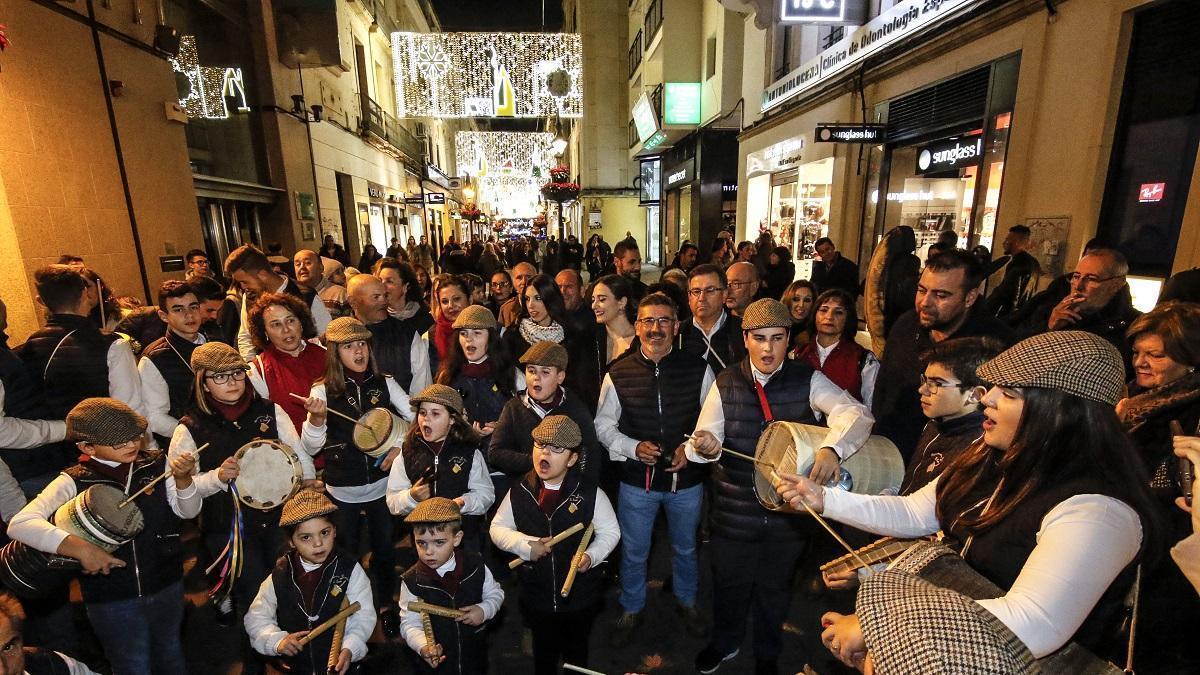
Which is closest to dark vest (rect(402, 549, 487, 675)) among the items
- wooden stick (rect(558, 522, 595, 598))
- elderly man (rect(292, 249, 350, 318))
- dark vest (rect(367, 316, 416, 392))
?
wooden stick (rect(558, 522, 595, 598))

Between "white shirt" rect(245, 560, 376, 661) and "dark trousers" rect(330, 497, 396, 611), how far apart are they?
2.30ft

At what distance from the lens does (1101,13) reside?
520 cm

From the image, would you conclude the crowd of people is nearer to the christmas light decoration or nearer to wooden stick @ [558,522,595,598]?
wooden stick @ [558,522,595,598]

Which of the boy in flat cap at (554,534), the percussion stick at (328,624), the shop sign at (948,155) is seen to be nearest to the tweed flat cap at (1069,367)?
the boy in flat cap at (554,534)

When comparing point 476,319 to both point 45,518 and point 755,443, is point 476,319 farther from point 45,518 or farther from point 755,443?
point 45,518

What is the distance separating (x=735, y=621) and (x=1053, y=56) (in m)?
7.16

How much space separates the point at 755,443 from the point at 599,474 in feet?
3.17

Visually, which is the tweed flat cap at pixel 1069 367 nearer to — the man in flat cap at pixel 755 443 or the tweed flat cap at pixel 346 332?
the man in flat cap at pixel 755 443

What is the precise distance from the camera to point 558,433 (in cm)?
247

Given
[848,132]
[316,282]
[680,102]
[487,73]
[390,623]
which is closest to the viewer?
[390,623]

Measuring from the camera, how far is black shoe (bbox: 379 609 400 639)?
A: 11.1 feet

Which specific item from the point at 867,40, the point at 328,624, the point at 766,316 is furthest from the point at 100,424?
the point at 867,40

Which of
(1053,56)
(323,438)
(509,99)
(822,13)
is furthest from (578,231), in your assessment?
(323,438)

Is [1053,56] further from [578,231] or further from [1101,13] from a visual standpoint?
[578,231]
